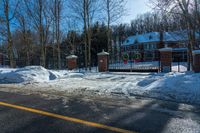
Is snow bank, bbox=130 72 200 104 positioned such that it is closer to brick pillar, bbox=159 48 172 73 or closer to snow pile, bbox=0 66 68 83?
brick pillar, bbox=159 48 172 73

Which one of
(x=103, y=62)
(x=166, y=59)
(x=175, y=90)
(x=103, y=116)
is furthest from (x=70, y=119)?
(x=103, y=62)

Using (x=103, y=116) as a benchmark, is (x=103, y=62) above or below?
above

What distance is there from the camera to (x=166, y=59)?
13.9 metres

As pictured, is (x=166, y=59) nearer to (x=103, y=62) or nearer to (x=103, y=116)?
(x=103, y=62)

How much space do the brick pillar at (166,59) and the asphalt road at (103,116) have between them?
27.1 ft

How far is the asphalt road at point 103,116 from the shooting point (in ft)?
12.7

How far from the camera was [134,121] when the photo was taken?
14.0 feet

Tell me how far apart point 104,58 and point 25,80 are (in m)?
7.70

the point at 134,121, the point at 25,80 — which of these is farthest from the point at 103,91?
the point at 25,80

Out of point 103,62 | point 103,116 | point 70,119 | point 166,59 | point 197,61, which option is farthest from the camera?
point 103,62

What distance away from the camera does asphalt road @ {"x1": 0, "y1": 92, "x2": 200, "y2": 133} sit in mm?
3867

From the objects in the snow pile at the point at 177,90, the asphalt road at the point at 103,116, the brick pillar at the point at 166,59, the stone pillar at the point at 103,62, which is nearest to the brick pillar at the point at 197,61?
the brick pillar at the point at 166,59

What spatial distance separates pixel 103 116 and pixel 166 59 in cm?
1053

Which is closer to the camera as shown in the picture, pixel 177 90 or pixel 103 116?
pixel 103 116
